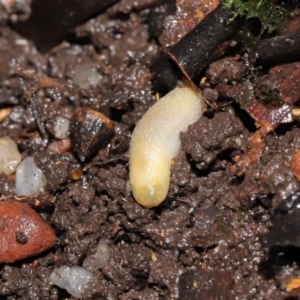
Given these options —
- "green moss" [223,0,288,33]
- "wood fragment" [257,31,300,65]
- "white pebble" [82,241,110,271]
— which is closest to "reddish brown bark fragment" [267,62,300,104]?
"wood fragment" [257,31,300,65]

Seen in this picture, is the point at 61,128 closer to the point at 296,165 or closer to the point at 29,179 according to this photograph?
the point at 29,179

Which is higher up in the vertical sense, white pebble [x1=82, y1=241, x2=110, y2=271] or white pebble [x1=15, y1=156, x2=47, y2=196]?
white pebble [x1=15, y1=156, x2=47, y2=196]

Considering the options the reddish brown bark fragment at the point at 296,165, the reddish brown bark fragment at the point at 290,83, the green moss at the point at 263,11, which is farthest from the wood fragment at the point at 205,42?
the reddish brown bark fragment at the point at 296,165

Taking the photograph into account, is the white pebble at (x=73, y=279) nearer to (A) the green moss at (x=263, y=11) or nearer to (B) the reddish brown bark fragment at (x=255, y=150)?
(B) the reddish brown bark fragment at (x=255, y=150)

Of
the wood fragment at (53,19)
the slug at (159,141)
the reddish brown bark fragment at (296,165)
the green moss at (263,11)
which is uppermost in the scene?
the wood fragment at (53,19)

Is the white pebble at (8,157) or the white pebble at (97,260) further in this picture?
the white pebble at (8,157)

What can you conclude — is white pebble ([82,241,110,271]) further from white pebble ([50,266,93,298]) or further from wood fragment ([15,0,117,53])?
wood fragment ([15,0,117,53])

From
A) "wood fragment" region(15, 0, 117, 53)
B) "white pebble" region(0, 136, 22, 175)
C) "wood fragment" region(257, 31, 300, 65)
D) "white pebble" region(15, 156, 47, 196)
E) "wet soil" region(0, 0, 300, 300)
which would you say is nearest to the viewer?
"wet soil" region(0, 0, 300, 300)
